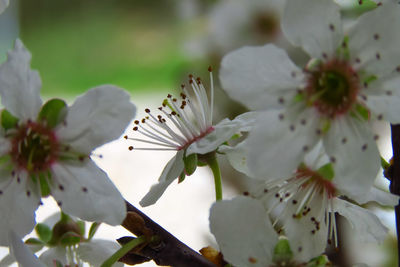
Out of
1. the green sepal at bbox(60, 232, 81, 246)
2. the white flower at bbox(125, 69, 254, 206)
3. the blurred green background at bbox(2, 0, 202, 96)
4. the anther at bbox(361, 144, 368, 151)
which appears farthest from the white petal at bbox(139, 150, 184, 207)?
the blurred green background at bbox(2, 0, 202, 96)

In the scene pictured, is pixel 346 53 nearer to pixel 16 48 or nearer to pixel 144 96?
pixel 16 48

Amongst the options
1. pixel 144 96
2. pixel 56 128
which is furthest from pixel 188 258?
pixel 144 96

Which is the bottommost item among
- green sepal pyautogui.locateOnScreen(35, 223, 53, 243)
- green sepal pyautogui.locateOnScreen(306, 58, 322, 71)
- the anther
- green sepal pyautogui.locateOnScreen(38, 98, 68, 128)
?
green sepal pyautogui.locateOnScreen(35, 223, 53, 243)

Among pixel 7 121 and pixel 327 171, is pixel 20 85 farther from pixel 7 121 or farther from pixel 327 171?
pixel 327 171

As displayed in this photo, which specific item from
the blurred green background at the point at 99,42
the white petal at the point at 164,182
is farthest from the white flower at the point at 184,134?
the blurred green background at the point at 99,42

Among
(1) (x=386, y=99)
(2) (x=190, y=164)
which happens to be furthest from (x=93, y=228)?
(1) (x=386, y=99)

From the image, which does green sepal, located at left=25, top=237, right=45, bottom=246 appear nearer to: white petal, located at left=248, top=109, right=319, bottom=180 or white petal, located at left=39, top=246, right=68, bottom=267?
white petal, located at left=39, top=246, right=68, bottom=267
